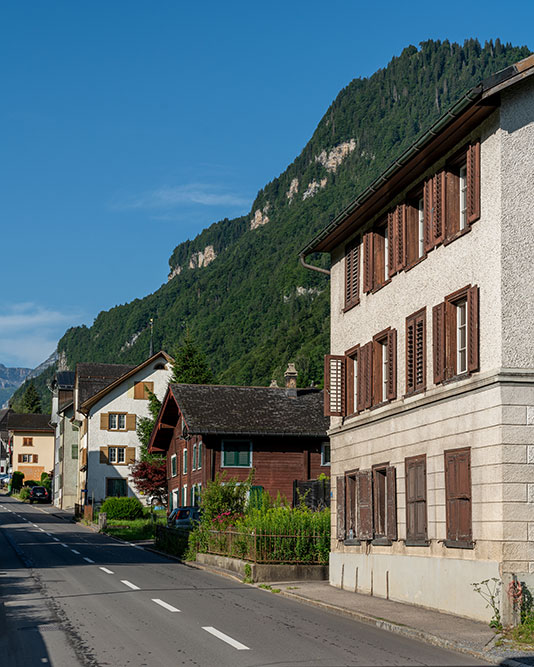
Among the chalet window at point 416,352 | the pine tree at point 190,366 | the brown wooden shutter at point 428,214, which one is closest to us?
the brown wooden shutter at point 428,214

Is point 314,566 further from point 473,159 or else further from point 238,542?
point 473,159

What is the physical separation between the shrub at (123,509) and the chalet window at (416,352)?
41256 millimetres

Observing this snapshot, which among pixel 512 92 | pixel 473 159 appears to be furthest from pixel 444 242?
pixel 512 92

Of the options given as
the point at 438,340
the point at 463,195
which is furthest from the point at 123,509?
the point at 463,195

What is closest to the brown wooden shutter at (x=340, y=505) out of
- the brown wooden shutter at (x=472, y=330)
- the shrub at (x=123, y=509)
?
the brown wooden shutter at (x=472, y=330)

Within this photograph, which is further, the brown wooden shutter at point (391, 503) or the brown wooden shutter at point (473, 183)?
the brown wooden shutter at point (391, 503)

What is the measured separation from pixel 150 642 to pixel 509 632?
209 inches

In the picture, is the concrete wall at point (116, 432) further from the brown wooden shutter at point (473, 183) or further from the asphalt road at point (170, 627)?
the brown wooden shutter at point (473, 183)

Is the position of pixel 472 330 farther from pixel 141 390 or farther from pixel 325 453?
pixel 141 390

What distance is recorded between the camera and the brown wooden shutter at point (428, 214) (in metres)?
19.7

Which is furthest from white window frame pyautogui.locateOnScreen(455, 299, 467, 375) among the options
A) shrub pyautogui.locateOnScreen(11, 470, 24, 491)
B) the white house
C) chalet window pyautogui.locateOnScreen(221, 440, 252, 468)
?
shrub pyautogui.locateOnScreen(11, 470, 24, 491)

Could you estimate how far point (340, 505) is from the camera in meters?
24.9

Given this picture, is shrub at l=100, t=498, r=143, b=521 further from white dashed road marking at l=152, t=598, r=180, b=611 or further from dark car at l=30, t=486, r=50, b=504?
white dashed road marking at l=152, t=598, r=180, b=611

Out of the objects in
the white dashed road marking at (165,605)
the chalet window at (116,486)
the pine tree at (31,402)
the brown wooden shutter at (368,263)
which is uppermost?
the pine tree at (31,402)
